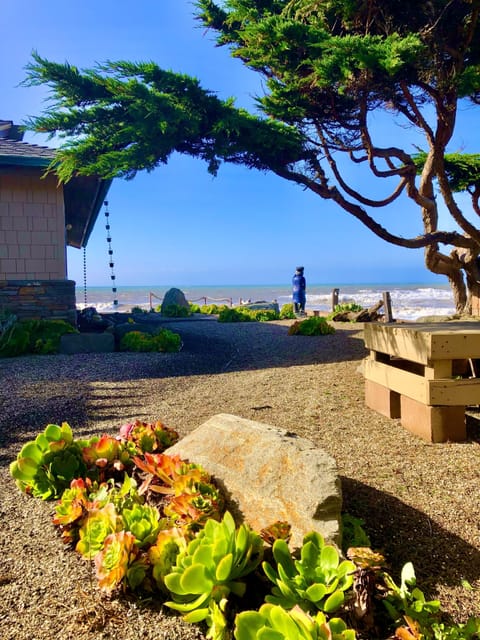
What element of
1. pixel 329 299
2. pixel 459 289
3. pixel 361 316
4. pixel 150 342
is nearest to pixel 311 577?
pixel 150 342

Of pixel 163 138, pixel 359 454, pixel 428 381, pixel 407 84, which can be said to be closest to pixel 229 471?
pixel 359 454

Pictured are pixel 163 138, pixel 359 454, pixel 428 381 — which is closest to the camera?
pixel 359 454

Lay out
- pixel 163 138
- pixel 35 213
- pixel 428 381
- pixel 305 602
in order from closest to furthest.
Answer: pixel 305 602, pixel 428 381, pixel 163 138, pixel 35 213

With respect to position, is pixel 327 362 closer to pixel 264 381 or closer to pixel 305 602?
pixel 264 381

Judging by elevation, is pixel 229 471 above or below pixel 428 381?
below

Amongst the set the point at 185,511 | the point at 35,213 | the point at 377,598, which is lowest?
the point at 377,598

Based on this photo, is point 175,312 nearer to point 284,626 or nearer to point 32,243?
point 32,243

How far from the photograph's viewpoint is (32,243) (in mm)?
8766

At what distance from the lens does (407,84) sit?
18.9 feet

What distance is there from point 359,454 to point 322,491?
1.25 meters

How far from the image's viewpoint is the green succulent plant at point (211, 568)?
59.1 inches

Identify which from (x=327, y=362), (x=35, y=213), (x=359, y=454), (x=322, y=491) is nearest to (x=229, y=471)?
(x=322, y=491)

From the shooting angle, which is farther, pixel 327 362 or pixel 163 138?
pixel 327 362

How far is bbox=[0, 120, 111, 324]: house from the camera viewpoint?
859 centimetres
